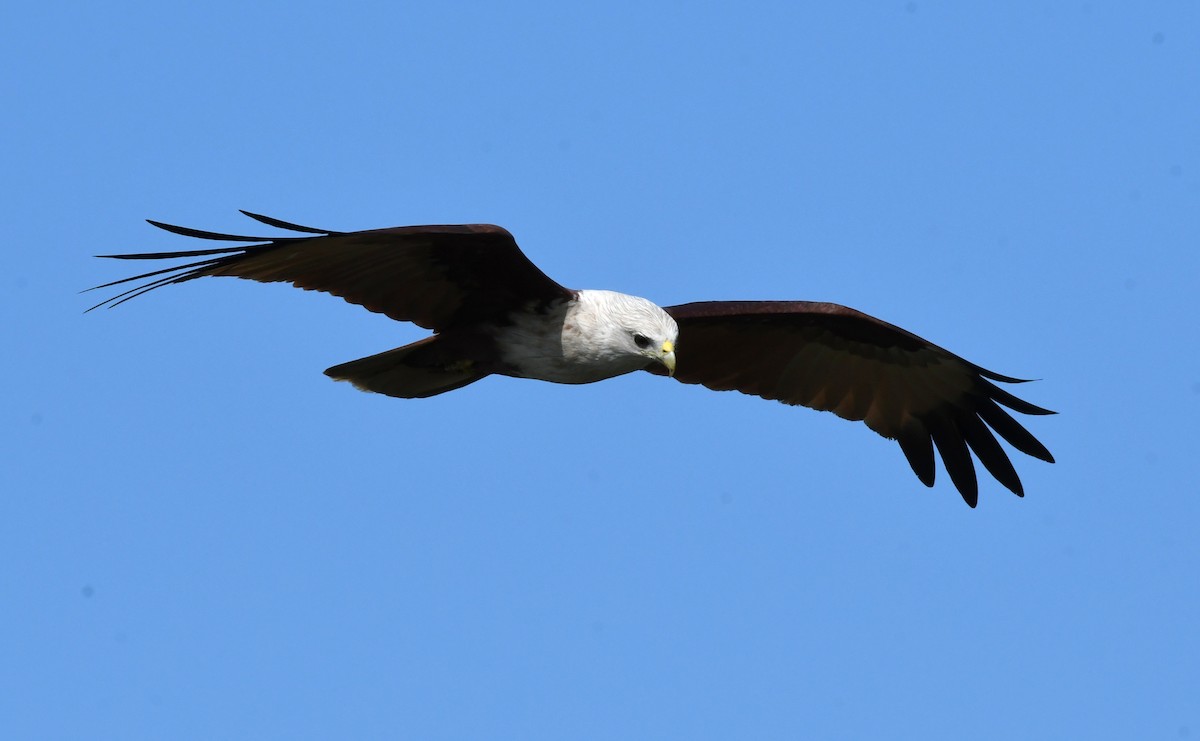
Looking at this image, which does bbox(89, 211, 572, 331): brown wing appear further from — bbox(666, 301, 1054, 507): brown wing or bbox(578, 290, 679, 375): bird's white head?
bbox(666, 301, 1054, 507): brown wing

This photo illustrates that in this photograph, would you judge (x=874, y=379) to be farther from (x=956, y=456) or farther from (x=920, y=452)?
(x=956, y=456)

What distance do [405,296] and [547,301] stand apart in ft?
2.78

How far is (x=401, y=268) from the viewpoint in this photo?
357 inches

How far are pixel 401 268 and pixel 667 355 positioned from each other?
163cm

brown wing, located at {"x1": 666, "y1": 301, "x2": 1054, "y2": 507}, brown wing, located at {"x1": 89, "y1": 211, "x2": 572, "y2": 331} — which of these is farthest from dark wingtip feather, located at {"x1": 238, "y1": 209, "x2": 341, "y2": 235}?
brown wing, located at {"x1": 666, "y1": 301, "x2": 1054, "y2": 507}

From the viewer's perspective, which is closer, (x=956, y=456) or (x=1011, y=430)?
(x=1011, y=430)

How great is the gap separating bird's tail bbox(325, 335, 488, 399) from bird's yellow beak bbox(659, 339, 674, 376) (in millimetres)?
1182

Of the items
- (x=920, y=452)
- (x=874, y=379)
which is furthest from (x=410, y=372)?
(x=920, y=452)

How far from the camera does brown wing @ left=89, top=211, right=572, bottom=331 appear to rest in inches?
328

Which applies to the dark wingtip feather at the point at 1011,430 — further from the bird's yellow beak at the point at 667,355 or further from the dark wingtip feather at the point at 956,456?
the bird's yellow beak at the point at 667,355

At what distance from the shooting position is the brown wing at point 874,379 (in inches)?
420

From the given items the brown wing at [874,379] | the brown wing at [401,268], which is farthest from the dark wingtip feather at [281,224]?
the brown wing at [874,379]

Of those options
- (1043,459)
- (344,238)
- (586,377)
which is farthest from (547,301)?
(1043,459)

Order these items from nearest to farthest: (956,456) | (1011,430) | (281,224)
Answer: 1. (281,224)
2. (1011,430)
3. (956,456)
